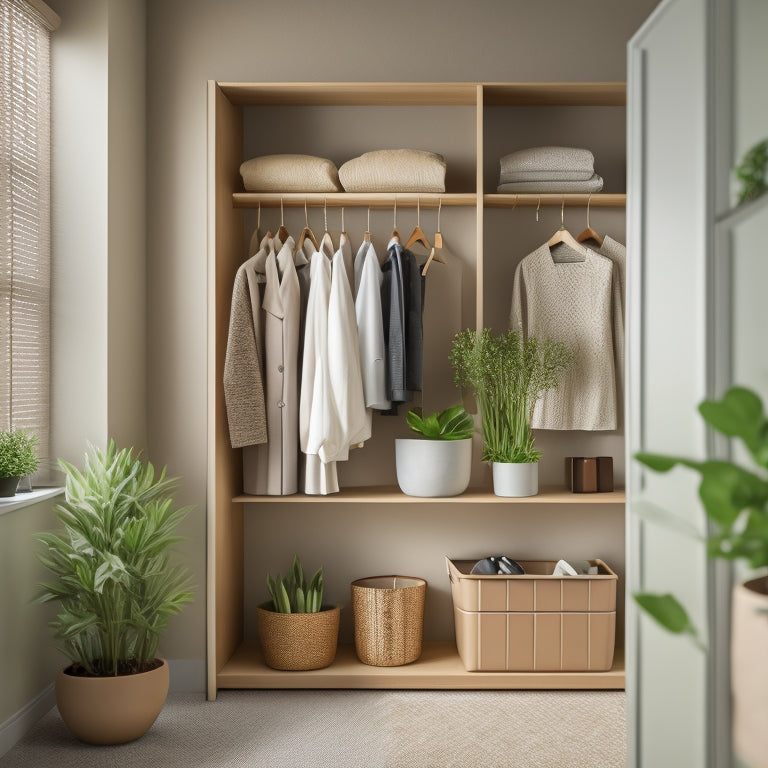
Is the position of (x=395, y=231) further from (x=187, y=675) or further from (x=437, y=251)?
(x=187, y=675)

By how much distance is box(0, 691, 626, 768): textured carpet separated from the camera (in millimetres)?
2441

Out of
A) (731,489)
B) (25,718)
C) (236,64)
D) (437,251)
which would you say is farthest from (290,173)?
(731,489)

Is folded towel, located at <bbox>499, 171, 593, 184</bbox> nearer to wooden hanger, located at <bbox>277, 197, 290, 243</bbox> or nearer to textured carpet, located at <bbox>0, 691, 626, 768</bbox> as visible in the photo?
wooden hanger, located at <bbox>277, 197, 290, 243</bbox>

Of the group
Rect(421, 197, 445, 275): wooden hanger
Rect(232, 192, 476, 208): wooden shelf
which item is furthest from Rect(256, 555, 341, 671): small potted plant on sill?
Rect(232, 192, 476, 208): wooden shelf

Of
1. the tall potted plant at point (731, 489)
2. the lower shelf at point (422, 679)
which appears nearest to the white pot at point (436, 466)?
the lower shelf at point (422, 679)

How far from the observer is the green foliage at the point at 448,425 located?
3.00 m

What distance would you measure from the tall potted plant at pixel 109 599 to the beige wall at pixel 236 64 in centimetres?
52

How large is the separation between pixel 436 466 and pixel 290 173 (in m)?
1.22

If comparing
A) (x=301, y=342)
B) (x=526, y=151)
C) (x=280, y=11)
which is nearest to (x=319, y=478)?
(x=301, y=342)

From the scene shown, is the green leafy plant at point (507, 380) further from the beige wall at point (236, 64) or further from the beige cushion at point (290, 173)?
the beige wall at point (236, 64)

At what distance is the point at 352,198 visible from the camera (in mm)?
3139

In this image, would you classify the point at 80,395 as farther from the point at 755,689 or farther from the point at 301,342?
the point at 755,689

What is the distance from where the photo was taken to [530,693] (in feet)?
9.82

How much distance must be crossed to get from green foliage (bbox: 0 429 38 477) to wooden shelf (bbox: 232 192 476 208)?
1.19 meters
